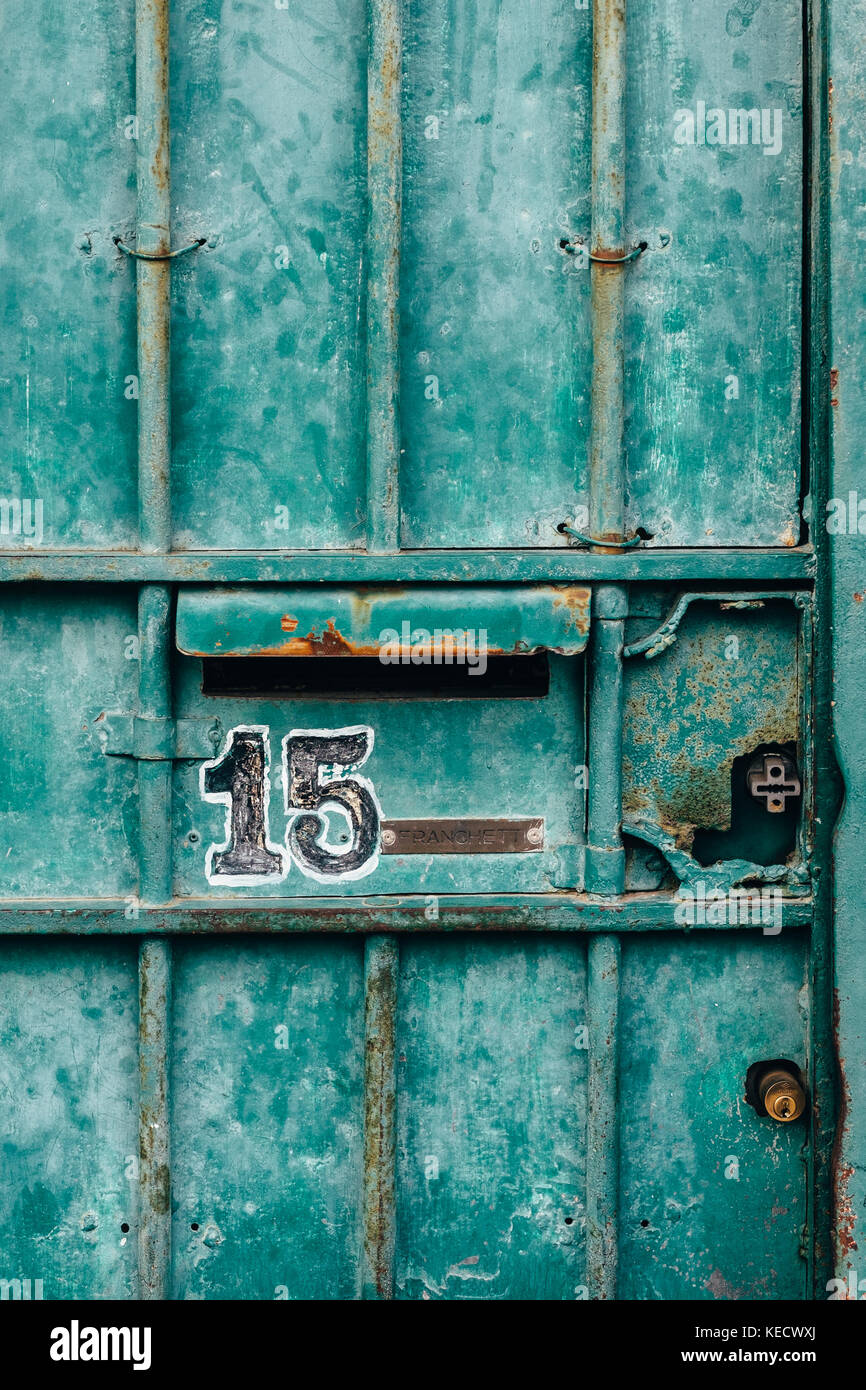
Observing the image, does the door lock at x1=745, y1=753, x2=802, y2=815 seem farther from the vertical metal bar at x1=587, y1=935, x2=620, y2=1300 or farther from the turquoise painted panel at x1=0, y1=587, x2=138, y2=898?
the turquoise painted panel at x1=0, y1=587, x2=138, y2=898

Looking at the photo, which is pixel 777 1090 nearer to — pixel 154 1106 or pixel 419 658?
pixel 419 658

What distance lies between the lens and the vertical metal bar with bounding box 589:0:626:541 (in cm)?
245

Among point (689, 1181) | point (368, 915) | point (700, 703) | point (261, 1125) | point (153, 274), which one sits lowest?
point (689, 1181)

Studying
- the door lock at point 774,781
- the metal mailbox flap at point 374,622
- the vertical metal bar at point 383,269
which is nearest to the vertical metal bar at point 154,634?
the metal mailbox flap at point 374,622

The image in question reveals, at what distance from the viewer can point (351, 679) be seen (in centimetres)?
260

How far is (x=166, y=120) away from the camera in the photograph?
2.44 meters

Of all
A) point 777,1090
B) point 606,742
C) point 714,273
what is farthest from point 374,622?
point 777,1090

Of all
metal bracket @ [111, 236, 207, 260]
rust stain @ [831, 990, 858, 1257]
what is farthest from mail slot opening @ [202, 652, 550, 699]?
rust stain @ [831, 990, 858, 1257]

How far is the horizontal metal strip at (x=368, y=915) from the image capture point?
2531 millimetres

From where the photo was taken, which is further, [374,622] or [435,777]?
[435,777]

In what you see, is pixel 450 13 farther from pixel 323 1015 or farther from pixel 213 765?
pixel 323 1015

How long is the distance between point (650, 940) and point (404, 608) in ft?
3.12

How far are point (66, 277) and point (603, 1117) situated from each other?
222 centimetres

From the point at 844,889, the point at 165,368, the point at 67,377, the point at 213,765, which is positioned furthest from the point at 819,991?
the point at 67,377
